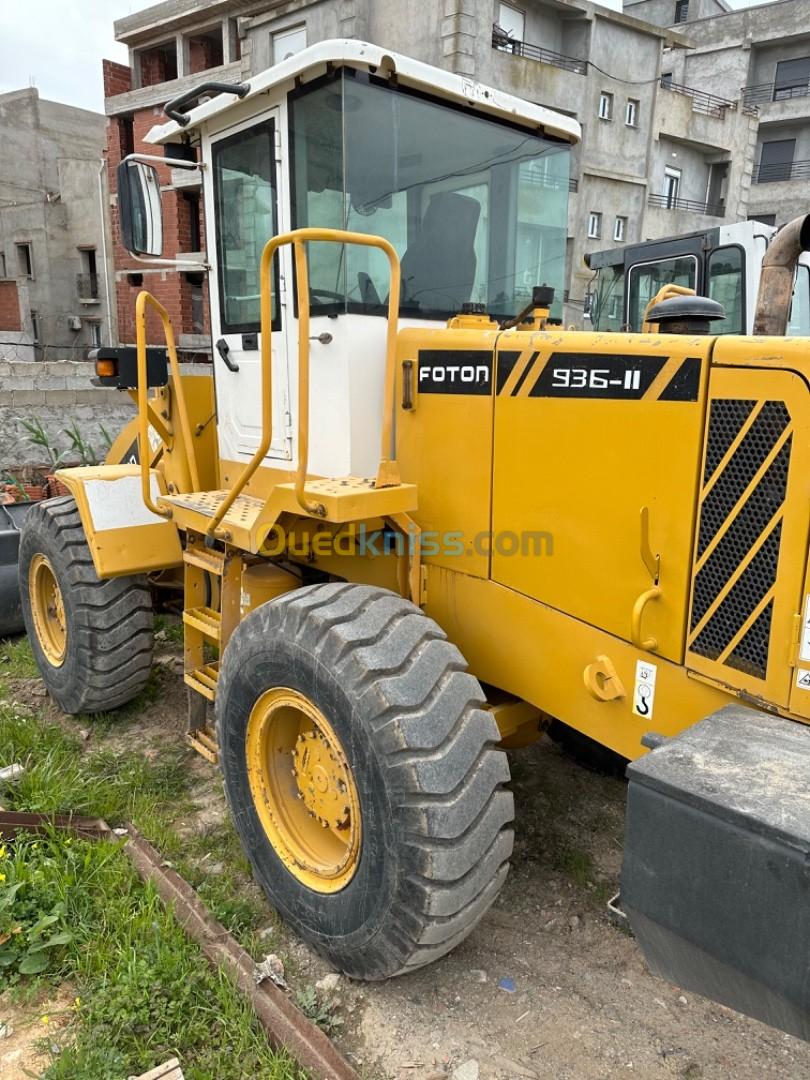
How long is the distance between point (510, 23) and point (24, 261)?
19.3m

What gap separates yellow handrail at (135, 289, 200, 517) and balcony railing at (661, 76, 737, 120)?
89.2 ft

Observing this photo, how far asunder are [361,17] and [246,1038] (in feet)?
68.3

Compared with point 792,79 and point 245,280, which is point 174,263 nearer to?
point 245,280

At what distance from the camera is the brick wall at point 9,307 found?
28953 millimetres

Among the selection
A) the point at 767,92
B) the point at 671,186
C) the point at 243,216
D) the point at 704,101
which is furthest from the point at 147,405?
the point at 767,92

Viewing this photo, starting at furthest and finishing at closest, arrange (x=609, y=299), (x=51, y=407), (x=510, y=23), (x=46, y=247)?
1. (x=46, y=247)
2. (x=510, y=23)
3. (x=51, y=407)
4. (x=609, y=299)

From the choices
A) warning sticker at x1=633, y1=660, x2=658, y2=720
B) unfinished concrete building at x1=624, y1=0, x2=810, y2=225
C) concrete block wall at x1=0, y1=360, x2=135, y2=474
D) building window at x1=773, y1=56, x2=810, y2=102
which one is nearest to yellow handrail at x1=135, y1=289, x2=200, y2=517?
warning sticker at x1=633, y1=660, x2=658, y2=720

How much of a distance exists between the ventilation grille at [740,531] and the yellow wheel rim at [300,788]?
1189 mm

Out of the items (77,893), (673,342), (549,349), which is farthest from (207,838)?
(673,342)

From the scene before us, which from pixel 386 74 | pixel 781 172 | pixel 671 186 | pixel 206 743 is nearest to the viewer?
pixel 386 74

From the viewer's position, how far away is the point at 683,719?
2123mm

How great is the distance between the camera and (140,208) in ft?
10.3

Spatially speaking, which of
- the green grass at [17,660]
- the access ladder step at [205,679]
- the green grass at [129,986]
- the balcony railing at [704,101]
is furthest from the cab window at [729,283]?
the balcony railing at [704,101]

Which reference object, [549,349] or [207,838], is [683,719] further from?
[207,838]
